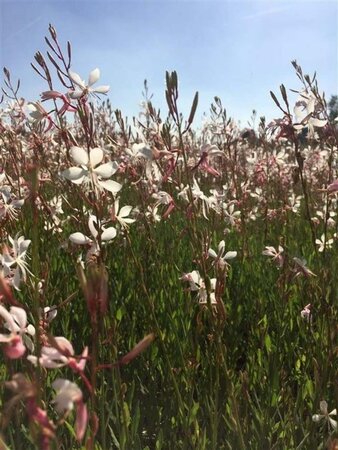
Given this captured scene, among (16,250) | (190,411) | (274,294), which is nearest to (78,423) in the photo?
(16,250)

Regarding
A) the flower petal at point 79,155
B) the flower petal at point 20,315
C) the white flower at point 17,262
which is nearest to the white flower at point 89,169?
the flower petal at point 79,155

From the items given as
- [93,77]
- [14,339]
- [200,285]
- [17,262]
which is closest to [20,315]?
[14,339]

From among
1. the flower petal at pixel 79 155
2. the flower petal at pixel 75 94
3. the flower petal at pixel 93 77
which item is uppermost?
the flower petal at pixel 93 77

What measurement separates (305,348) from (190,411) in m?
0.89

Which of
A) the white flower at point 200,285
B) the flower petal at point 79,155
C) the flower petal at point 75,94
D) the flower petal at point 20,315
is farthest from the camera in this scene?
the white flower at point 200,285

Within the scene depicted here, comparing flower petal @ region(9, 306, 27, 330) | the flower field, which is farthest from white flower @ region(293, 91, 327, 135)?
flower petal @ region(9, 306, 27, 330)

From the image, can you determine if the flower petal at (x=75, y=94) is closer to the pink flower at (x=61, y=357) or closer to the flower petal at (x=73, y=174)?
the flower petal at (x=73, y=174)

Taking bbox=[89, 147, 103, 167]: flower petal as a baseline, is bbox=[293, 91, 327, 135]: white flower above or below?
above

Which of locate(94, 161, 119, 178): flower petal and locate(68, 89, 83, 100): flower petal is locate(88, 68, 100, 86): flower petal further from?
locate(94, 161, 119, 178): flower petal

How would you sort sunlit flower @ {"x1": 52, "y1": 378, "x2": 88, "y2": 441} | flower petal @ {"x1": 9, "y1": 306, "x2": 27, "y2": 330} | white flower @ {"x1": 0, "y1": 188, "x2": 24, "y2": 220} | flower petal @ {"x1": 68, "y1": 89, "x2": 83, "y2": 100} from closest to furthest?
sunlit flower @ {"x1": 52, "y1": 378, "x2": 88, "y2": 441} < flower petal @ {"x1": 9, "y1": 306, "x2": 27, "y2": 330} < flower petal @ {"x1": 68, "y1": 89, "x2": 83, "y2": 100} < white flower @ {"x1": 0, "y1": 188, "x2": 24, "y2": 220}

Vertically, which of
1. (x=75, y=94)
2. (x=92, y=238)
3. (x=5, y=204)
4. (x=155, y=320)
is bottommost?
(x=155, y=320)

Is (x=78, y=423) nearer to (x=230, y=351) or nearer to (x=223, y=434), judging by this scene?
(x=223, y=434)

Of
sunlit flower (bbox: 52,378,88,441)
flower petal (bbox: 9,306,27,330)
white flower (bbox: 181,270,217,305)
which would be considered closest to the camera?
sunlit flower (bbox: 52,378,88,441)

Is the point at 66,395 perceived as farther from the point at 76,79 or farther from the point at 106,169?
Answer: the point at 76,79
